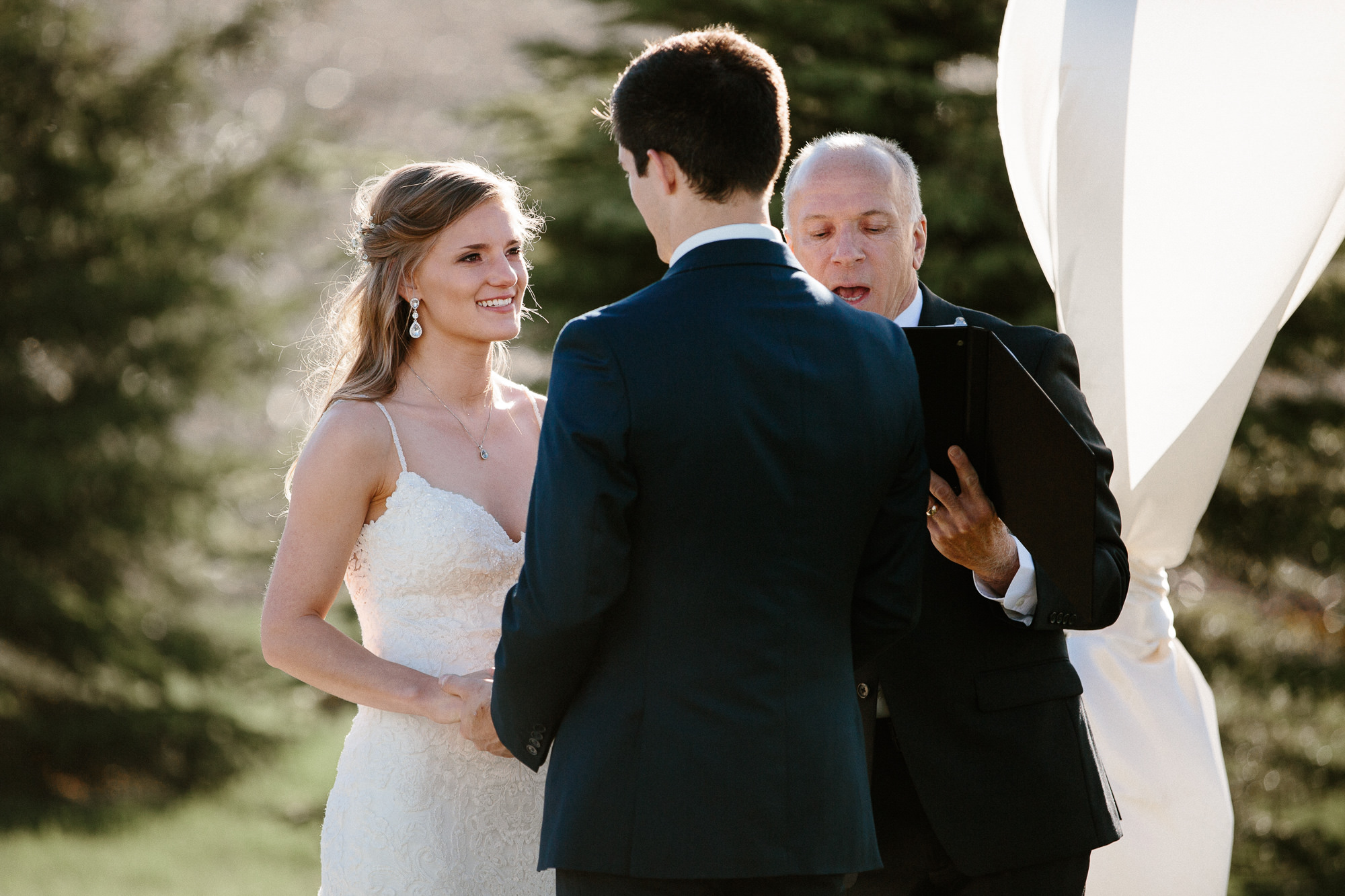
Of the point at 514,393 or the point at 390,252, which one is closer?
the point at 390,252

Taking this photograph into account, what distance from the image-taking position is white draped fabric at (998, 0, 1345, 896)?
310 cm

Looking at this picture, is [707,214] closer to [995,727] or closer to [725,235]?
[725,235]

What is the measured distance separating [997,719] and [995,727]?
0.05 feet

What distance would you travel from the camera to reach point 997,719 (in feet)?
8.13

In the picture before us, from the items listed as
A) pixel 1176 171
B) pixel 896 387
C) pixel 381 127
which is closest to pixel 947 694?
pixel 896 387

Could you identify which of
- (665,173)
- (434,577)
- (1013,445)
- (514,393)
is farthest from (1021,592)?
(514,393)

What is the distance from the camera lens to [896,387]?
192 centimetres

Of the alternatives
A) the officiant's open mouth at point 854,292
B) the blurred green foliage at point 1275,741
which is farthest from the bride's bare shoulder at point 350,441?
the blurred green foliage at point 1275,741

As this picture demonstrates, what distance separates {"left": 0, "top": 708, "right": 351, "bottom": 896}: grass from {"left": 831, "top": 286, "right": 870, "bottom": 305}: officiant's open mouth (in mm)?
6959

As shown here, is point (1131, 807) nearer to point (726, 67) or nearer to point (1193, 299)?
point (1193, 299)

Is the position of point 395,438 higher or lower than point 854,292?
lower

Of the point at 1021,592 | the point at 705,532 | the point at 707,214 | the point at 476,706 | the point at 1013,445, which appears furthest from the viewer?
the point at 476,706

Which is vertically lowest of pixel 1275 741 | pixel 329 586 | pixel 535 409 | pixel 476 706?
pixel 1275 741

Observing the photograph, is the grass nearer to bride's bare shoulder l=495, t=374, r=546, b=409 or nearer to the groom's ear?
bride's bare shoulder l=495, t=374, r=546, b=409
